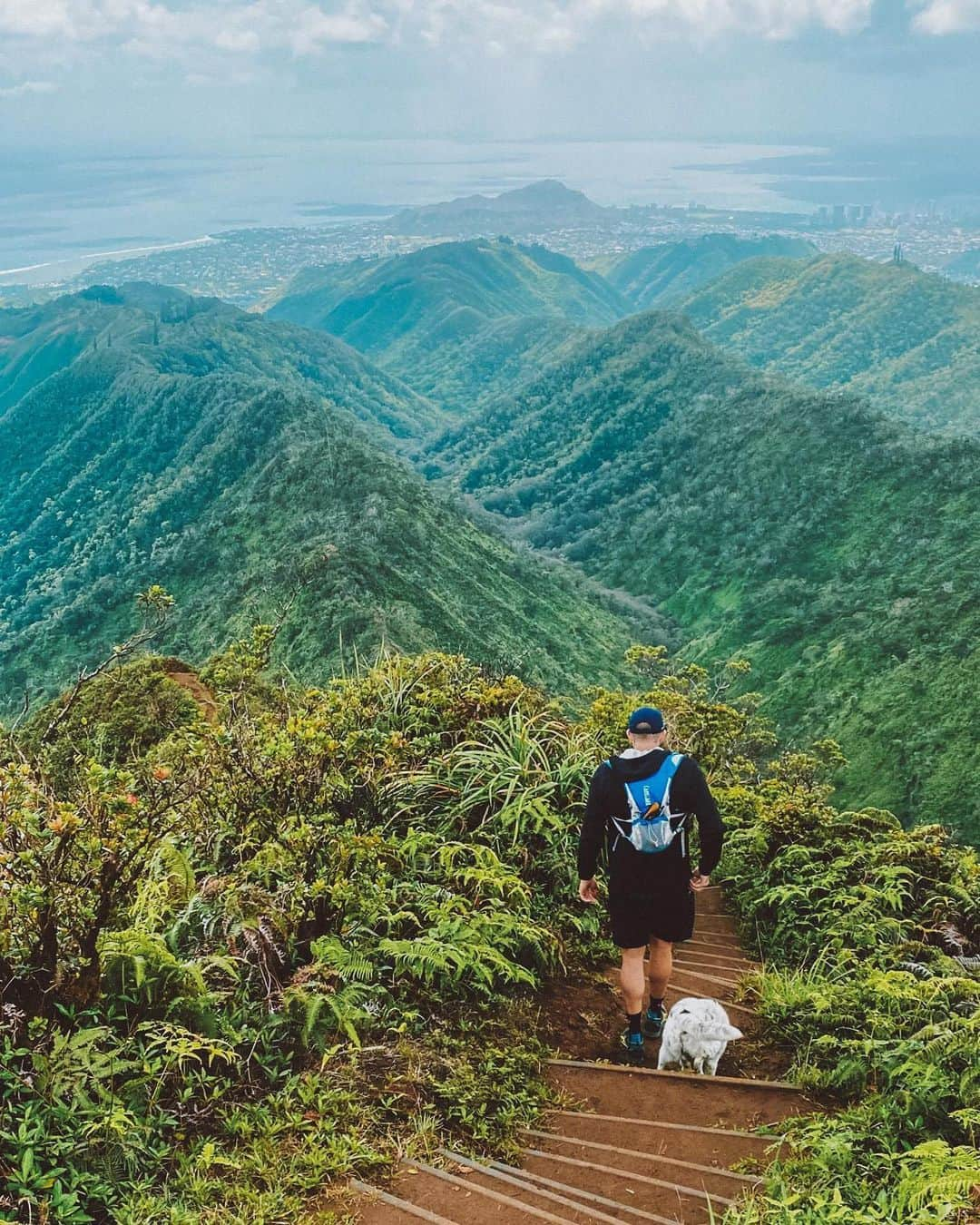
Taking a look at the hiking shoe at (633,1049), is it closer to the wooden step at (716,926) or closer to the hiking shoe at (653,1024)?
the hiking shoe at (653,1024)

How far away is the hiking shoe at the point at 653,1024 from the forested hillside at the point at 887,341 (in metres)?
146

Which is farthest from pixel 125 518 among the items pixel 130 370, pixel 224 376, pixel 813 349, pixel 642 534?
pixel 813 349

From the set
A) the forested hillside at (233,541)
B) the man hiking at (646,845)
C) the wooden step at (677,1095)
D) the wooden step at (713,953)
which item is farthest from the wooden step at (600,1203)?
the forested hillside at (233,541)

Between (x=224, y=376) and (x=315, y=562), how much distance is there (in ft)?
196

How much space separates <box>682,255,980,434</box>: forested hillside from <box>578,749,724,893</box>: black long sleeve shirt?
145842 mm

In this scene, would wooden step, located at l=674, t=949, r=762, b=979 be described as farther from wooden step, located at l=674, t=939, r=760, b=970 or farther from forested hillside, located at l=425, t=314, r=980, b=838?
forested hillside, located at l=425, t=314, r=980, b=838

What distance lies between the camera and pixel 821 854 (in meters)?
8.02

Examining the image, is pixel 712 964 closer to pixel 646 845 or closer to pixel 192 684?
pixel 646 845

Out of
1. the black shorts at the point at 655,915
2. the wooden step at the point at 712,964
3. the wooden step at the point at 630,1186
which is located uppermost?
the black shorts at the point at 655,915

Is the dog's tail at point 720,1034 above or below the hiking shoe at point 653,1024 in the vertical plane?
above

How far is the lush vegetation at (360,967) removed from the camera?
13.5 ft

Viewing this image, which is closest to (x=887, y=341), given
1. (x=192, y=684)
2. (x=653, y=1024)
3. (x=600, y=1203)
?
(x=192, y=684)

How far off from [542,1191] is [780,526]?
74972mm

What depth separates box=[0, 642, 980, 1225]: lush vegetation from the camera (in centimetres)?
412
